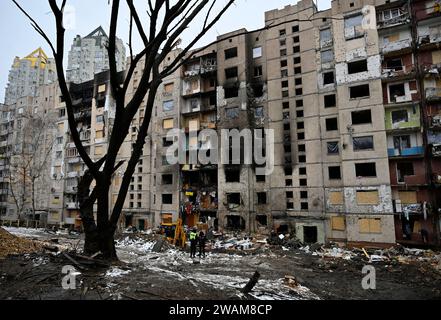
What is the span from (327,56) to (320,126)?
26.3ft

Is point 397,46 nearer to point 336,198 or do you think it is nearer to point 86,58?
point 336,198

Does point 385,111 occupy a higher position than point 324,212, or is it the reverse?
point 385,111

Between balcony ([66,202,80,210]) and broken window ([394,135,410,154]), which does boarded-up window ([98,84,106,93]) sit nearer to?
balcony ([66,202,80,210])

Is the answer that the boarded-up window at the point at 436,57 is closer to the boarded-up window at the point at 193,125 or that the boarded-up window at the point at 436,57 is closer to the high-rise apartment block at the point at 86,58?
the boarded-up window at the point at 193,125

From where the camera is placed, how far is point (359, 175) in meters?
26.7

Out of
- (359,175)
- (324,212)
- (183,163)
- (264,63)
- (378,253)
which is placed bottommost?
(378,253)

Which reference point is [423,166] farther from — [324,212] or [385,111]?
[324,212]

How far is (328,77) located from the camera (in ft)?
97.7

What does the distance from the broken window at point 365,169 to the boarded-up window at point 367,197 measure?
5.63 feet

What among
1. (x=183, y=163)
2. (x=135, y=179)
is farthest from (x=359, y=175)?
(x=135, y=179)

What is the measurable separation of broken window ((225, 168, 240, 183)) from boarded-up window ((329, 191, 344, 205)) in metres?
10.7

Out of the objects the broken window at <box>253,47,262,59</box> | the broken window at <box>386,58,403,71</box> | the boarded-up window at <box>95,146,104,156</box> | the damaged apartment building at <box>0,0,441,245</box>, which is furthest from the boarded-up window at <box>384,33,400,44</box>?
the boarded-up window at <box>95,146,104,156</box>

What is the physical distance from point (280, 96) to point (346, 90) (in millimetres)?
7096

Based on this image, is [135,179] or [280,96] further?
[135,179]
